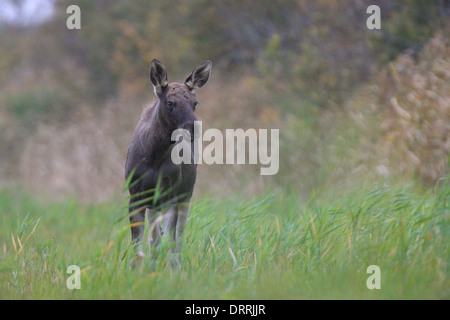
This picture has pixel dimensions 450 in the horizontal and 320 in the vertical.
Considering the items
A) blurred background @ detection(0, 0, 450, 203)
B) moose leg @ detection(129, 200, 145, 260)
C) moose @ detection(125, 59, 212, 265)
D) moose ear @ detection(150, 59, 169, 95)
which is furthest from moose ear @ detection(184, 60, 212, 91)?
blurred background @ detection(0, 0, 450, 203)

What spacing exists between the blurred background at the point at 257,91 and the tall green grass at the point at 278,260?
134 centimetres

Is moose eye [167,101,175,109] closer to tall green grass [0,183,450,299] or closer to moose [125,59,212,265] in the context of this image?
moose [125,59,212,265]

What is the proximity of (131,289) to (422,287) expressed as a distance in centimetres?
257

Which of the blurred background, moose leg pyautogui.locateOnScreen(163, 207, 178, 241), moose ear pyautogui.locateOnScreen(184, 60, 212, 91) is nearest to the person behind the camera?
moose leg pyautogui.locateOnScreen(163, 207, 178, 241)

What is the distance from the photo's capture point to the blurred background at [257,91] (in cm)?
1024

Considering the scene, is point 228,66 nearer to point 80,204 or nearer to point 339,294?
point 80,204

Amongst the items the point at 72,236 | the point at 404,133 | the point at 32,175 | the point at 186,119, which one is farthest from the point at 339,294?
the point at 32,175

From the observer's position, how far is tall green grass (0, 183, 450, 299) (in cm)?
543

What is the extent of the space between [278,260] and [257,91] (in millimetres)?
10056

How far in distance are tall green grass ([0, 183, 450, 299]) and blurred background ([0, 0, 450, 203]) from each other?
1.34 meters

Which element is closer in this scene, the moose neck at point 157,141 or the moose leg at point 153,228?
the moose neck at point 157,141

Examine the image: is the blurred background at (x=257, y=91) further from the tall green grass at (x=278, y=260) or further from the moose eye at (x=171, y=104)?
the moose eye at (x=171, y=104)

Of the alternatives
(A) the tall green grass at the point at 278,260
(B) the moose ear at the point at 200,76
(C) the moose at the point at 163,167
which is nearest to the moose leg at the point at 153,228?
(C) the moose at the point at 163,167

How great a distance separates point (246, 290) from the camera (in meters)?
5.48
